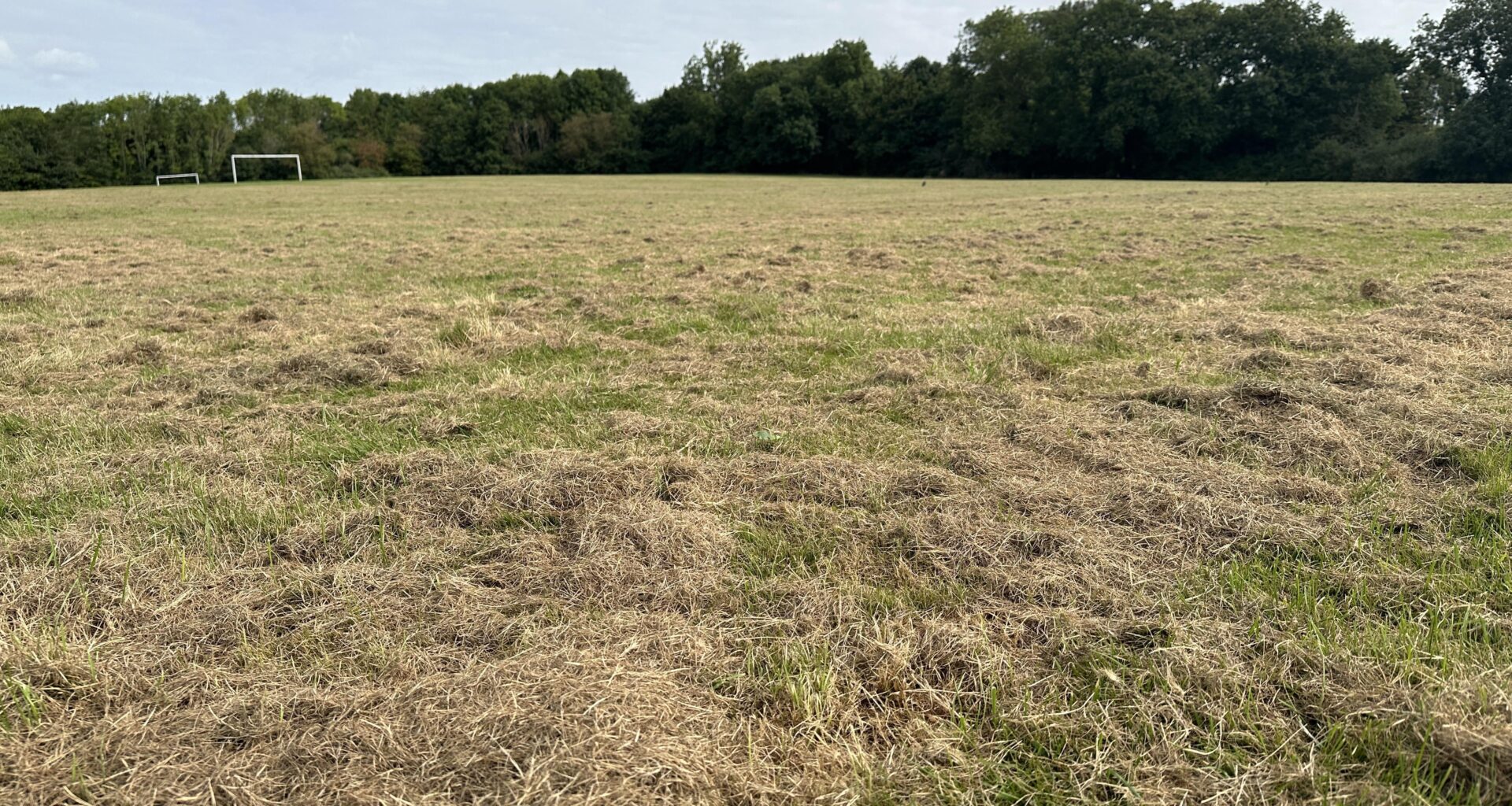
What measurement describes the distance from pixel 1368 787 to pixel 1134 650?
0.71 m

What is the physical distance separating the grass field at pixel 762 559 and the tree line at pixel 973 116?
50938 mm

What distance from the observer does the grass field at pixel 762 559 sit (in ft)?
7.18

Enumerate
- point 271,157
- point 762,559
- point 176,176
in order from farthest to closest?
point 271,157, point 176,176, point 762,559

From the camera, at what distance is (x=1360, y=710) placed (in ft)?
7.45

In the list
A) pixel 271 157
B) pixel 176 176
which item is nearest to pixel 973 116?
pixel 271 157

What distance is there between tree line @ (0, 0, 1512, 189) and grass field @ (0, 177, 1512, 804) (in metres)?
50.9

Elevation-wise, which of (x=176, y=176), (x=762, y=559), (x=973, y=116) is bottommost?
(x=762, y=559)

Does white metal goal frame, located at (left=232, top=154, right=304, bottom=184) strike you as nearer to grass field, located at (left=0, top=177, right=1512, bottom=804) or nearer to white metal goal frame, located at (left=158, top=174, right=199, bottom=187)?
white metal goal frame, located at (left=158, top=174, right=199, bottom=187)

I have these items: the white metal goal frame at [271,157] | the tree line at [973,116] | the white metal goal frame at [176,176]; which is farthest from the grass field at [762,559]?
the white metal goal frame at [176,176]

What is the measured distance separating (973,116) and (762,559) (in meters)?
68.1

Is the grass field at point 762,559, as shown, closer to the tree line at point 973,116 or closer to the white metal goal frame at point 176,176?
the tree line at point 973,116

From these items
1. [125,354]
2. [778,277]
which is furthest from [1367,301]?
[125,354]

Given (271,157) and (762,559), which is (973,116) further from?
(762,559)

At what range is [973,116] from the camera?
212 ft
